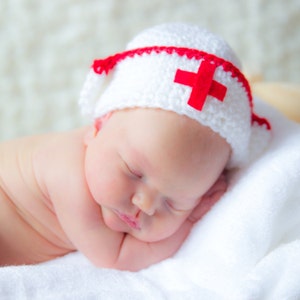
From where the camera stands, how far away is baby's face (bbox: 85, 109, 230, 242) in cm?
105

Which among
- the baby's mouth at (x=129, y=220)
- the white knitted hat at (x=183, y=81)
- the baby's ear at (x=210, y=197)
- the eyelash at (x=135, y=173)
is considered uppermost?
the white knitted hat at (x=183, y=81)

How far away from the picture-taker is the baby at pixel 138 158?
1.06 meters

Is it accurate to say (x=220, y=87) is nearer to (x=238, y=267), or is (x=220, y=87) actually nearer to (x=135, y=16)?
(x=238, y=267)

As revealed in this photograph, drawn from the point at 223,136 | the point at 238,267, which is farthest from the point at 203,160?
the point at 238,267

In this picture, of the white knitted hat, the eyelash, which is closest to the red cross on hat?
the white knitted hat

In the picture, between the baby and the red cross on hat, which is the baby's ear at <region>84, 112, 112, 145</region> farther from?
the red cross on hat

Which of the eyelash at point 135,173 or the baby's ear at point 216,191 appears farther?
the baby's ear at point 216,191

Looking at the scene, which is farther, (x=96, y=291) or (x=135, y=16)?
(x=135, y=16)

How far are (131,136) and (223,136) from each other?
17 cm

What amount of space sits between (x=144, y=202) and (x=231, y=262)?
0.19 meters

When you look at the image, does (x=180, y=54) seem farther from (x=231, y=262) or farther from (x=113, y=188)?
(x=231, y=262)

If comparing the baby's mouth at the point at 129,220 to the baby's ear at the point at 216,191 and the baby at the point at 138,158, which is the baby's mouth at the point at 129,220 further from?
the baby's ear at the point at 216,191

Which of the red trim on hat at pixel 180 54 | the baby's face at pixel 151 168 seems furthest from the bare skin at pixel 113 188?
the red trim on hat at pixel 180 54

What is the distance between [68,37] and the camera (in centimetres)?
176
